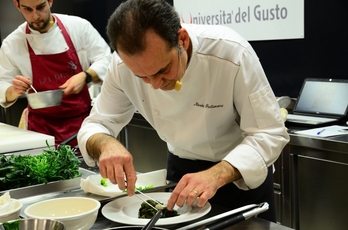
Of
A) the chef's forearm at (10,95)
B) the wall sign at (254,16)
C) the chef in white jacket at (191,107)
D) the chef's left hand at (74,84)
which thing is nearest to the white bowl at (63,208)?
the chef in white jacket at (191,107)

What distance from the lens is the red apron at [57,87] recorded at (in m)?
3.05

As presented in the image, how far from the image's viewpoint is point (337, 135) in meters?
2.47

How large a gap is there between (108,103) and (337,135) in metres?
1.26

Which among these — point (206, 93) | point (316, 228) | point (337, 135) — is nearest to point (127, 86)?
point (206, 93)

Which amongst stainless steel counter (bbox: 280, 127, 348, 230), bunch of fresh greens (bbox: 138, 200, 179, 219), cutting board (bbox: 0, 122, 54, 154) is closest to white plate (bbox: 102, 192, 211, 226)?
bunch of fresh greens (bbox: 138, 200, 179, 219)

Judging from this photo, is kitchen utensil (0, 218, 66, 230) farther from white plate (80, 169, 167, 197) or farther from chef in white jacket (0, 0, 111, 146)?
chef in white jacket (0, 0, 111, 146)

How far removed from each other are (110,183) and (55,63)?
5.51 feet

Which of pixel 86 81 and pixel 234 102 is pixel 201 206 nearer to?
pixel 234 102

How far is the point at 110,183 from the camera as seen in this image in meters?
1.58

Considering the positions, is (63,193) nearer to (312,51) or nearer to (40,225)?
(40,225)

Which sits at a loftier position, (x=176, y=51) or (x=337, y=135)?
(x=176, y=51)

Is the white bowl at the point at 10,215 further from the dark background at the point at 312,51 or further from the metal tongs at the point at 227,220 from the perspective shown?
the dark background at the point at 312,51

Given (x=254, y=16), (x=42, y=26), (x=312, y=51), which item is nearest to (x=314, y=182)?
(x=312, y=51)

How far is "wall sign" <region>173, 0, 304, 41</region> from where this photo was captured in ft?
10.1
